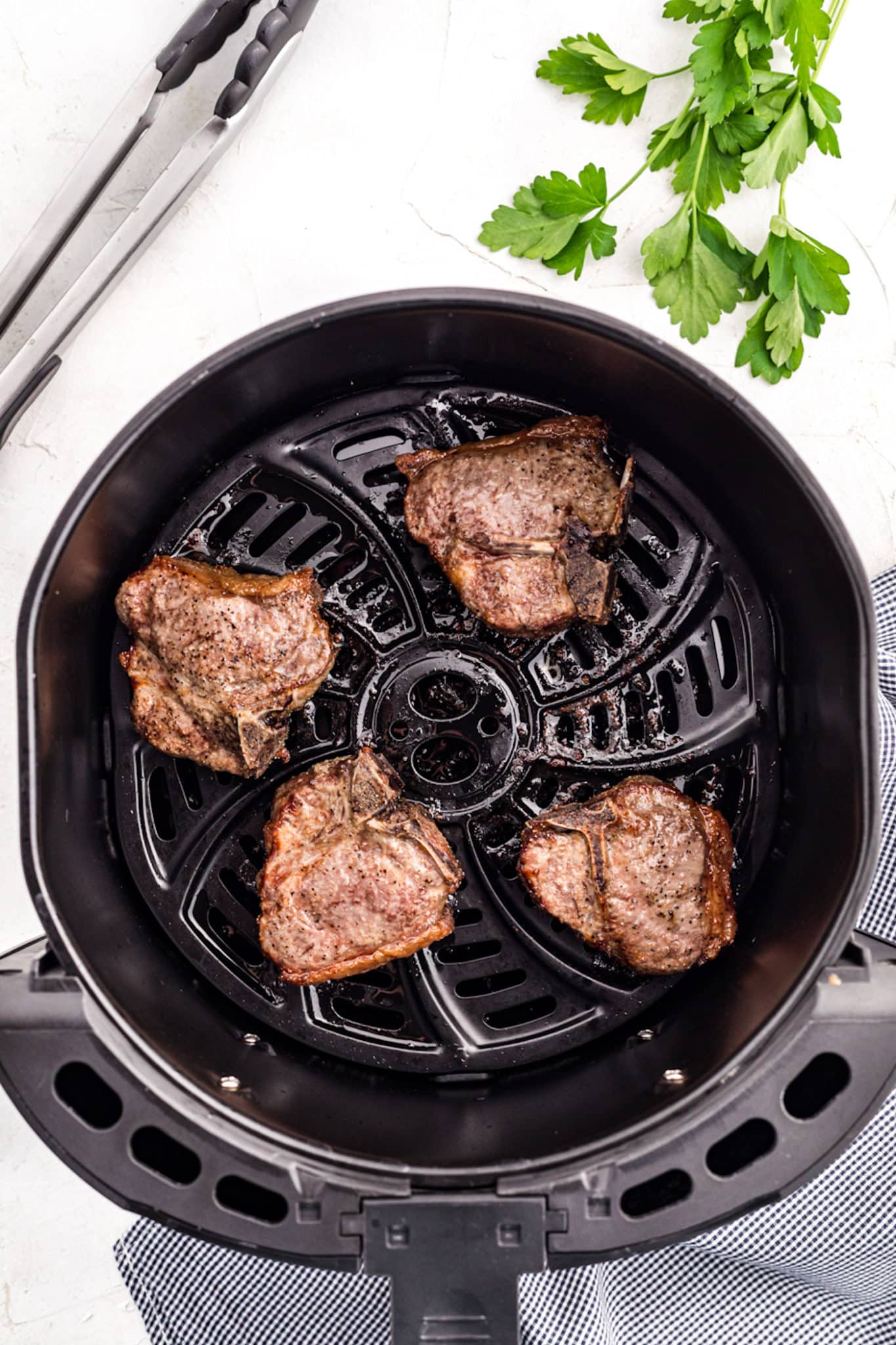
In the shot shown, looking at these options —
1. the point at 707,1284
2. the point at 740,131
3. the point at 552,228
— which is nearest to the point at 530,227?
the point at 552,228

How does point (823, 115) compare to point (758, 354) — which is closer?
point (823, 115)

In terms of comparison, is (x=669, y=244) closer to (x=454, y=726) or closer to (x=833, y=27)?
(x=833, y=27)

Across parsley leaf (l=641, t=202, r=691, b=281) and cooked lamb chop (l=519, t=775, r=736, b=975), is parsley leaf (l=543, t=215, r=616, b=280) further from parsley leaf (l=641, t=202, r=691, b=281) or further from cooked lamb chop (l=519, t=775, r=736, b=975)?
cooked lamb chop (l=519, t=775, r=736, b=975)

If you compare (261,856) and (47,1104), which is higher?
(261,856)

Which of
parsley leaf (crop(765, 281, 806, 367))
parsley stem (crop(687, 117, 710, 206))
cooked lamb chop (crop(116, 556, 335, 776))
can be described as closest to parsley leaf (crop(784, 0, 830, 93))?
parsley stem (crop(687, 117, 710, 206))

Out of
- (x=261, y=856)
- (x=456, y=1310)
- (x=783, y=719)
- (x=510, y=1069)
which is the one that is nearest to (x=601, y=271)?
(x=783, y=719)

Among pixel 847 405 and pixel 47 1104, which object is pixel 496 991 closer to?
pixel 47 1104

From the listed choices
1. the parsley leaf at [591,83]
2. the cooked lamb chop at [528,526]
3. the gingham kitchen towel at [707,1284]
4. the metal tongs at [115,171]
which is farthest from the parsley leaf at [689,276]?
the metal tongs at [115,171]
